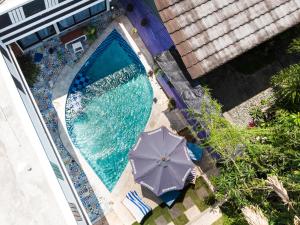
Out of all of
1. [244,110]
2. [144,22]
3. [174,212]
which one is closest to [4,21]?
[144,22]

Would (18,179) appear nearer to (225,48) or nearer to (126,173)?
(126,173)

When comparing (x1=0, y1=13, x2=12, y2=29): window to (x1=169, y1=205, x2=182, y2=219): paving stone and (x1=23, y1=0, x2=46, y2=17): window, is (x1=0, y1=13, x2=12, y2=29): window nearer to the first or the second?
(x1=23, y1=0, x2=46, y2=17): window

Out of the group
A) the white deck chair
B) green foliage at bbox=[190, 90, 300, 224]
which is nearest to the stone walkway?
green foliage at bbox=[190, 90, 300, 224]

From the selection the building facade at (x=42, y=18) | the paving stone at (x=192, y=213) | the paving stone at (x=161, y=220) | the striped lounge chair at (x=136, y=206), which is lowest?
the paving stone at (x=192, y=213)

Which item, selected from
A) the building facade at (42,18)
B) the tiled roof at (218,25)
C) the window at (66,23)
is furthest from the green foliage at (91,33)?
the tiled roof at (218,25)

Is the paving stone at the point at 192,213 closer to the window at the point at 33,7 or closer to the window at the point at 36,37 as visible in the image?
the window at the point at 36,37

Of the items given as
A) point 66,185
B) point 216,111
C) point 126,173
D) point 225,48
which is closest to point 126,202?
point 126,173
